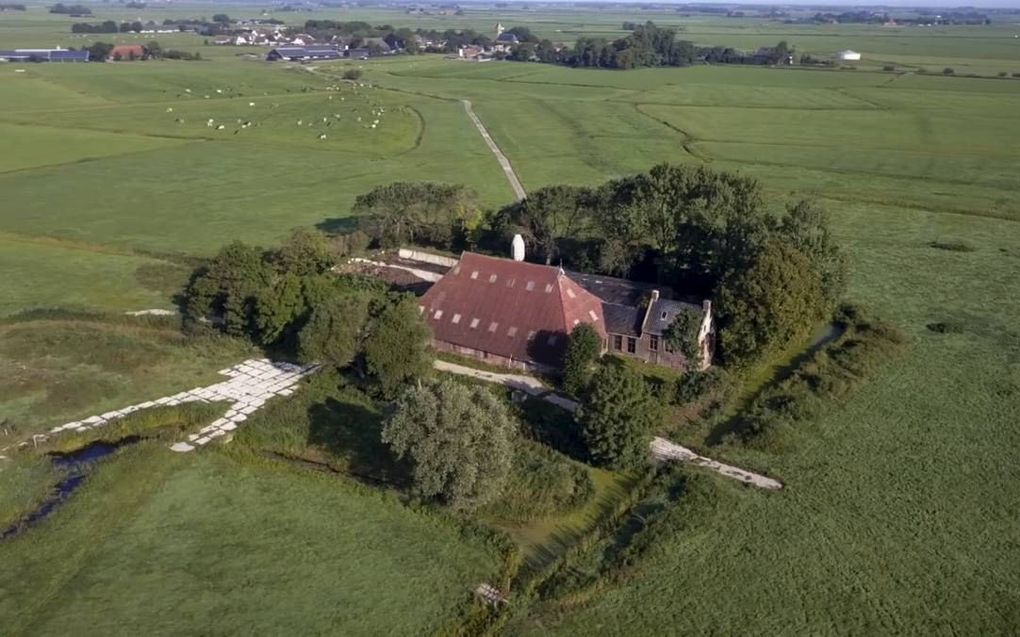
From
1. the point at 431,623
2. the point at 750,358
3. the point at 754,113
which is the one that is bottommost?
the point at 431,623

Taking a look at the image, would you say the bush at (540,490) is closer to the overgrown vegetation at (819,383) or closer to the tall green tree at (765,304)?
the overgrown vegetation at (819,383)

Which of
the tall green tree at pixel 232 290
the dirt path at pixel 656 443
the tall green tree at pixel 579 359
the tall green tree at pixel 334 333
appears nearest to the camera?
the dirt path at pixel 656 443

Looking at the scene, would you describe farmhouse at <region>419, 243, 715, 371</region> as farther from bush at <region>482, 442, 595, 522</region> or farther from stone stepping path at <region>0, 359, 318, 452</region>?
bush at <region>482, 442, 595, 522</region>

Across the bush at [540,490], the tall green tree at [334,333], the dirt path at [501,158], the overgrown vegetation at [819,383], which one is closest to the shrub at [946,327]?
the overgrown vegetation at [819,383]

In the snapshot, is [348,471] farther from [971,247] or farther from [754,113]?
[754,113]

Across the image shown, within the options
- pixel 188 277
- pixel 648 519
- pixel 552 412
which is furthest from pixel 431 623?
pixel 188 277

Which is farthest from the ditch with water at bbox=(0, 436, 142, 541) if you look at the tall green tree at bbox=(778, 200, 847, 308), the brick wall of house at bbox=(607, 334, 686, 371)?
the tall green tree at bbox=(778, 200, 847, 308)
